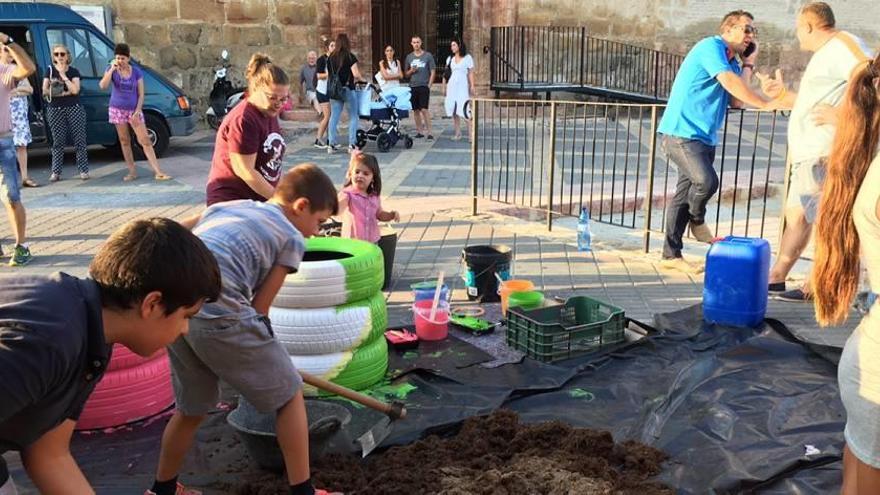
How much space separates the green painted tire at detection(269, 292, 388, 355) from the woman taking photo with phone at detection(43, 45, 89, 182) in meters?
8.23

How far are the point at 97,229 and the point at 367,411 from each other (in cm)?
521

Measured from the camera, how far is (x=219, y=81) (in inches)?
664

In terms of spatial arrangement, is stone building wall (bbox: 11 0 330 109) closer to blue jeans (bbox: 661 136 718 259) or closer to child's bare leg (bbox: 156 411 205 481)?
blue jeans (bbox: 661 136 718 259)

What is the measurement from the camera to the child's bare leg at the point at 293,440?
301cm

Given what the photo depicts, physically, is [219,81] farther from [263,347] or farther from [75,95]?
[263,347]

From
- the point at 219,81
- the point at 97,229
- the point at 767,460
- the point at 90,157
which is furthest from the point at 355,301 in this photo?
the point at 219,81

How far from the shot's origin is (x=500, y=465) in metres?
3.51

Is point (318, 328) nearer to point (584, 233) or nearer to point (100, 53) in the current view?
point (584, 233)

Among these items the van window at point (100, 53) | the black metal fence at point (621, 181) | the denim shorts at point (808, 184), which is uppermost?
the van window at point (100, 53)

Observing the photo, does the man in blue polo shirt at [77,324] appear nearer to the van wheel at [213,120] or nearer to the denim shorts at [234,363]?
the denim shorts at [234,363]

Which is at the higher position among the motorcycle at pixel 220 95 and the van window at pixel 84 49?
the van window at pixel 84 49

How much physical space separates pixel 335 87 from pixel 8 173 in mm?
7025

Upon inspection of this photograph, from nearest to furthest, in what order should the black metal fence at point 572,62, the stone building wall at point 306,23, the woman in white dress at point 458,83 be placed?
the woman in white dress at point 458,83, the stone building wall at point 306,23, the black metal fence at point 572,62

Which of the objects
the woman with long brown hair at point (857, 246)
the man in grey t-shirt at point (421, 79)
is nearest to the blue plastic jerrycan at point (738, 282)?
the woman with long brown hair at point (857, 246)
